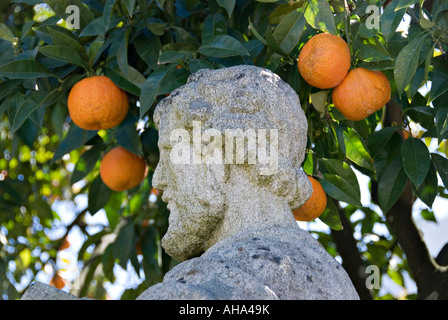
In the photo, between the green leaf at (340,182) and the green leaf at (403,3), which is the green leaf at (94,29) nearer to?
the green leaf at (340,182)

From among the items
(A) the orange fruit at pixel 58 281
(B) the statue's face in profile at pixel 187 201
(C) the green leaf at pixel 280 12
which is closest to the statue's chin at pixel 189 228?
(B) the statue's face in profile at pixel 187 201

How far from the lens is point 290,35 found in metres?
2.74

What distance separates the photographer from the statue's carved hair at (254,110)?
2156 mm

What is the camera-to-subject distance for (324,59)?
262 cm

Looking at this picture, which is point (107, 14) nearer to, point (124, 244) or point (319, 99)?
point (319, 99)

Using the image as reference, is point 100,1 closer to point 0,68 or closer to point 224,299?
point 0,68

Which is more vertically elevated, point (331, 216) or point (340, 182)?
point (340, 182)

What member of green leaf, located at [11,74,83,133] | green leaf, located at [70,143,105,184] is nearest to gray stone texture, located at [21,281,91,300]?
green leaf, located at [11,74,83,133]

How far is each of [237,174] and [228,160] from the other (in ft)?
0.15

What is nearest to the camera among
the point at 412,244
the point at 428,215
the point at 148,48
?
the point at 148,48

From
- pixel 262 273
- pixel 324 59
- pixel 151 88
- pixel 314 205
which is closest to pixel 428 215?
pixel 314 205

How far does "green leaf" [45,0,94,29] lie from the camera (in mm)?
3051

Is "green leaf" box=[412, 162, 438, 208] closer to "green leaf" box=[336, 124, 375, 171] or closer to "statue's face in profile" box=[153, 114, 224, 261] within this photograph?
"green leaf" box=[336, 124, 375, 171]
